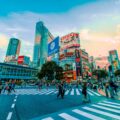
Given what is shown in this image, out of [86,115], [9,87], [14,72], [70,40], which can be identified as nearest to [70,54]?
[70,40]

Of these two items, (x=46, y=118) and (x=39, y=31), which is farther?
(x=39, y=31)

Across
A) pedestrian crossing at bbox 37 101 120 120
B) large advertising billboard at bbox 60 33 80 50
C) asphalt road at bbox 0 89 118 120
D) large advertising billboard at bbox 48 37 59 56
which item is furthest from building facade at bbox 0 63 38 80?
pedestrian crossing at bbox 37 101 120 120

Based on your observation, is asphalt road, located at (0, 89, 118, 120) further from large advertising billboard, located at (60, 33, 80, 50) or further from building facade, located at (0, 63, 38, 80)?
large advertising billboard, located at (60, 33, 80, 50)

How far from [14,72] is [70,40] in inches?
1401

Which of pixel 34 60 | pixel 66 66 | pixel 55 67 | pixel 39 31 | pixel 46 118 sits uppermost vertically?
pixel 39 31

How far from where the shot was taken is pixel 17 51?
643ft

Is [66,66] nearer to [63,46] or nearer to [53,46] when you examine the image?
[63,46]

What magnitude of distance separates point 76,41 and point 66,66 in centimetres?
1573

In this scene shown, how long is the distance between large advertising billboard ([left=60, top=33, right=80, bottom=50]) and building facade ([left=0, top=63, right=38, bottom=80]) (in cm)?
2695

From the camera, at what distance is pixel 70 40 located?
79625 mm

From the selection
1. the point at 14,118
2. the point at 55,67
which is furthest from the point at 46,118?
the point at 55,67

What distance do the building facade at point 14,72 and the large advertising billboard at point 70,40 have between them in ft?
88.4

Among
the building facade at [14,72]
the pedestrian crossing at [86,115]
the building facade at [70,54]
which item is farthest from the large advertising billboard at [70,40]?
the pedestrian crossing at [86,115]

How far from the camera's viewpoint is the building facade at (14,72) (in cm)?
7250
